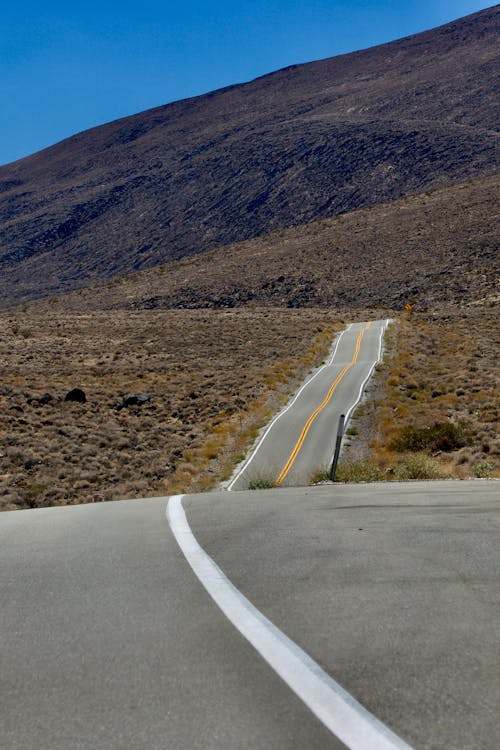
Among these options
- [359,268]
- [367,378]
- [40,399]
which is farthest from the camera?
[359,268]

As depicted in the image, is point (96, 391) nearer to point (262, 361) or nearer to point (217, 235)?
point (262, 361)

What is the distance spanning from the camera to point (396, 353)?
160 ft

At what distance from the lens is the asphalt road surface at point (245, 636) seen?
3396 mm

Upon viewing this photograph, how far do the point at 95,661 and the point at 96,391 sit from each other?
33.2 meters

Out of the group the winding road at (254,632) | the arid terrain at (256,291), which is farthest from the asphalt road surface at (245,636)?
the arid terrain at (256,291)

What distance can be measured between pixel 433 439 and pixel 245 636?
63.4 ft

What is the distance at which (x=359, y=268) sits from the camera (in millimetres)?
92000

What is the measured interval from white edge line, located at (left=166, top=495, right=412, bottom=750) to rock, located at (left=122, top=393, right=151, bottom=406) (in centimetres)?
2885

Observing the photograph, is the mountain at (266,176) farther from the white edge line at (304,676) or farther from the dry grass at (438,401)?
the white edge line at (304,676)

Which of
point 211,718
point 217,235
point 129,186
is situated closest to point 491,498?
point 211,718

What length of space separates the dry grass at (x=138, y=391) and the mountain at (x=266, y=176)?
75.3 m

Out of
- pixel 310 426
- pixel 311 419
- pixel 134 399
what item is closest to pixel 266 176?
pixel 134 399

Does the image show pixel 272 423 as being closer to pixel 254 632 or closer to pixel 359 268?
pixel 254 632

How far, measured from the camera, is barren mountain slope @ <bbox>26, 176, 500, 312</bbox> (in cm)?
8375
